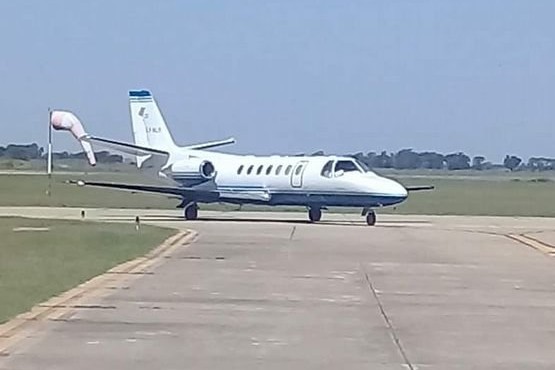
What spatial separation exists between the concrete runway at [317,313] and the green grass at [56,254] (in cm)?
88

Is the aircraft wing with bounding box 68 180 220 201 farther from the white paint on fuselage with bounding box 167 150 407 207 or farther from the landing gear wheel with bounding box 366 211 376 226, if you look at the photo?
the landing gear wheel with bounding box 366 211 376 226

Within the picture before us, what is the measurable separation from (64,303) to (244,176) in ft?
96.7

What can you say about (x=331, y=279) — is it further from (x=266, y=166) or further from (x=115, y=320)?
(x=266, y=166)

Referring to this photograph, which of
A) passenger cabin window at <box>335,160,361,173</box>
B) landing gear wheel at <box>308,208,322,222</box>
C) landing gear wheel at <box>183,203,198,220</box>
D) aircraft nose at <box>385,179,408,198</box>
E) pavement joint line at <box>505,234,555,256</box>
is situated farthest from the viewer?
landing gear wheel at <box>183,203,198,220</box>

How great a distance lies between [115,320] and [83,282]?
4.72 meters

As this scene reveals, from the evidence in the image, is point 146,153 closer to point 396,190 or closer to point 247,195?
point 247,195

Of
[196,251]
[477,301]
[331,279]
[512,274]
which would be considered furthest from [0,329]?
[196,251]

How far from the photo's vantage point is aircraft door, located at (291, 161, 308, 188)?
4425cm

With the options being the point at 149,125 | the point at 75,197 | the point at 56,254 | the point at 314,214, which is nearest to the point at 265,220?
the point at 314,214

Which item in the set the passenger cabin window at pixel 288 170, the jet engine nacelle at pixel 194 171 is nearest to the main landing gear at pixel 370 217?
the passenger cabin window at pixel 288 170

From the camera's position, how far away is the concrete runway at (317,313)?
1193 centimetres

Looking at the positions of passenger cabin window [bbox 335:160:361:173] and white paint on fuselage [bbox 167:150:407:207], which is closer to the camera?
white paint on fuselage [bbox 167:150:407:207]

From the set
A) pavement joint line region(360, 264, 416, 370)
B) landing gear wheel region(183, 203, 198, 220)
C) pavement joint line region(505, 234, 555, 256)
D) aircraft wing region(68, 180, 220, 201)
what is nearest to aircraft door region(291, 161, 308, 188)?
aircraft wing region(68, 180, 220, 201)

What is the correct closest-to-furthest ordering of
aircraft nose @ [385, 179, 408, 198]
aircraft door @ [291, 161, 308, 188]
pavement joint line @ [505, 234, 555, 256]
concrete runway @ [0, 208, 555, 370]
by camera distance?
concrete runway @ [0, 208, 555, 370], pavement joint line @ [505, 234, 555, 256], aircraft nose @ [385, 179, 408, 198], aircraft door @ [291, 161, 308, 188]
